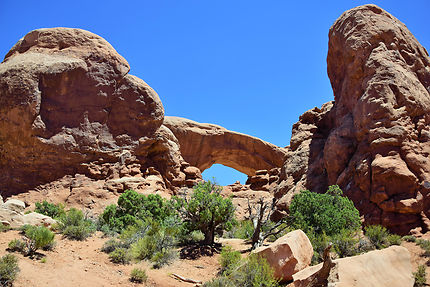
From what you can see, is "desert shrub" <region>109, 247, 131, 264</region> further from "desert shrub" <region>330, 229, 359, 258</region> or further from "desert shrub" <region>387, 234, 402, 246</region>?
"desert shrub" <region>387, 234, 402, 246</region>

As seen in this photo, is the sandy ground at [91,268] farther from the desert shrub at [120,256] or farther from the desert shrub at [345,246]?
the desert shrub at [345,246]

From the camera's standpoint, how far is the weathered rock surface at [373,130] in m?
15.5

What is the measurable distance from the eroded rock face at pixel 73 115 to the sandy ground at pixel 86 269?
10.8 metres

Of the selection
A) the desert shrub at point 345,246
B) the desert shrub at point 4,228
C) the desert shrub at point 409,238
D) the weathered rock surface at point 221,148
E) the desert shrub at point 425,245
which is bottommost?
the desert shrub at point 4,228

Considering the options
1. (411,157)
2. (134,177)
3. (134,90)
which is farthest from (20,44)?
(411,157)

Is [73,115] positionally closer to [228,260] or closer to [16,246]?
[16,246]

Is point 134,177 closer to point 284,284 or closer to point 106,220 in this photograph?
point 106,220

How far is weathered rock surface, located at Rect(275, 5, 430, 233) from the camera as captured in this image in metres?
15.5

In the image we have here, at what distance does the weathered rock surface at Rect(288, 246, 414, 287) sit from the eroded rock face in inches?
733

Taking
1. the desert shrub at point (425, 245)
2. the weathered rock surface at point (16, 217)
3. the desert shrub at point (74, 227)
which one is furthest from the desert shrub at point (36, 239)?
the desert shrub at point (425, 245)

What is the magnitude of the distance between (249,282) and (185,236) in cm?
584

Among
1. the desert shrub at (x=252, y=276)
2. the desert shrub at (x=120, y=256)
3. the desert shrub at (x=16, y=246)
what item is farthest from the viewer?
the desert shrub at (x=120, y=256)

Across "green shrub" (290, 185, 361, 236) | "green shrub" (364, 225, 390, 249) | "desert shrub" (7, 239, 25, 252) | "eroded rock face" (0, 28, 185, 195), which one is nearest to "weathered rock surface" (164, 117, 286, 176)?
"eroded rock face" (0, 28, 185, 195)

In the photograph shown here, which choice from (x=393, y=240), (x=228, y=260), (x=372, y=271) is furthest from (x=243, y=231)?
(x=372, y=271)
